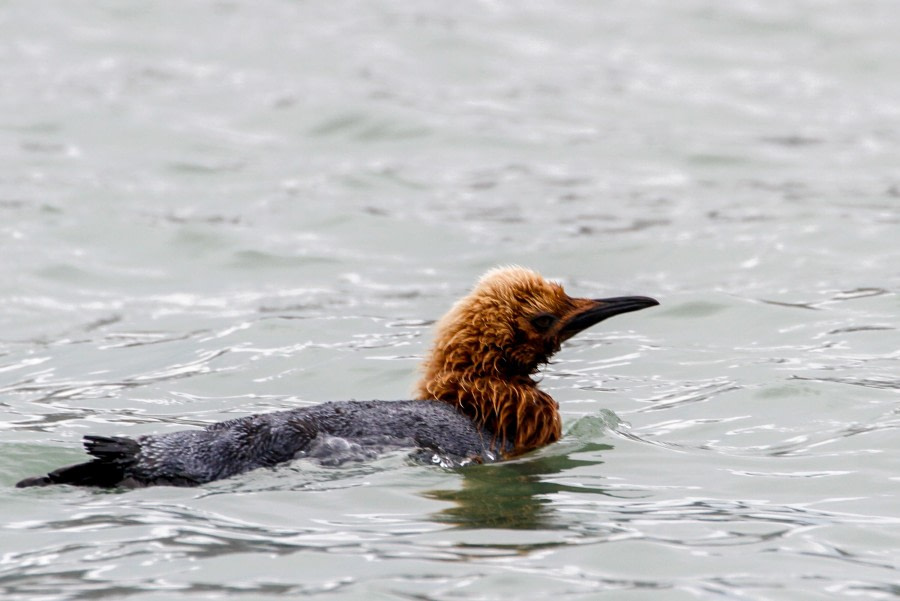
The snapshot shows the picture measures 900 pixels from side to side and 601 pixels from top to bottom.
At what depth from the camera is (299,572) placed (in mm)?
5195

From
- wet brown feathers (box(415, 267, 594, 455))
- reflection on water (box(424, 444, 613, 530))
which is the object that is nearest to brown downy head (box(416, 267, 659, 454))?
wet brown feathers (box(415, 267, 594, 455))

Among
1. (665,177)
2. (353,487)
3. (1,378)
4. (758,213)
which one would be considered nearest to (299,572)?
(353,487)

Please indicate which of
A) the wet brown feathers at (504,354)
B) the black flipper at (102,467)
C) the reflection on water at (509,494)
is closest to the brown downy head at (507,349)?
the wet brown feathers at (504,354)

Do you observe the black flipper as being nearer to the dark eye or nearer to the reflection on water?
the reflection on water

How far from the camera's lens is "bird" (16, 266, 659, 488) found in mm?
5902

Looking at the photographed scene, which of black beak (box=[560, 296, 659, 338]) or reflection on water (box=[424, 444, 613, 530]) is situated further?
black beak (box=[560, 296, 659, 338])

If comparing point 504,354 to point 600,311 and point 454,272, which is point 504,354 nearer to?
point 600,311

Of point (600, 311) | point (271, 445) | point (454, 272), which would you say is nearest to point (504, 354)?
point (600, 311)

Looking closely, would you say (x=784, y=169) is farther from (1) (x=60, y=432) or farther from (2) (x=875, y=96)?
(1) (x=60, y=432)

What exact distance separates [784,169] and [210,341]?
6.96 meters

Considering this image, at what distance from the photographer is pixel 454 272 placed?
1135 centimetres

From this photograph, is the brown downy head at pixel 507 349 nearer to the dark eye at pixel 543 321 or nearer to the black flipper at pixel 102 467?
the dark eye at pixel 543 321

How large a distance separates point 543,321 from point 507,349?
23 cm

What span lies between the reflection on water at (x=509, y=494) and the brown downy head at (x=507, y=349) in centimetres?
24
